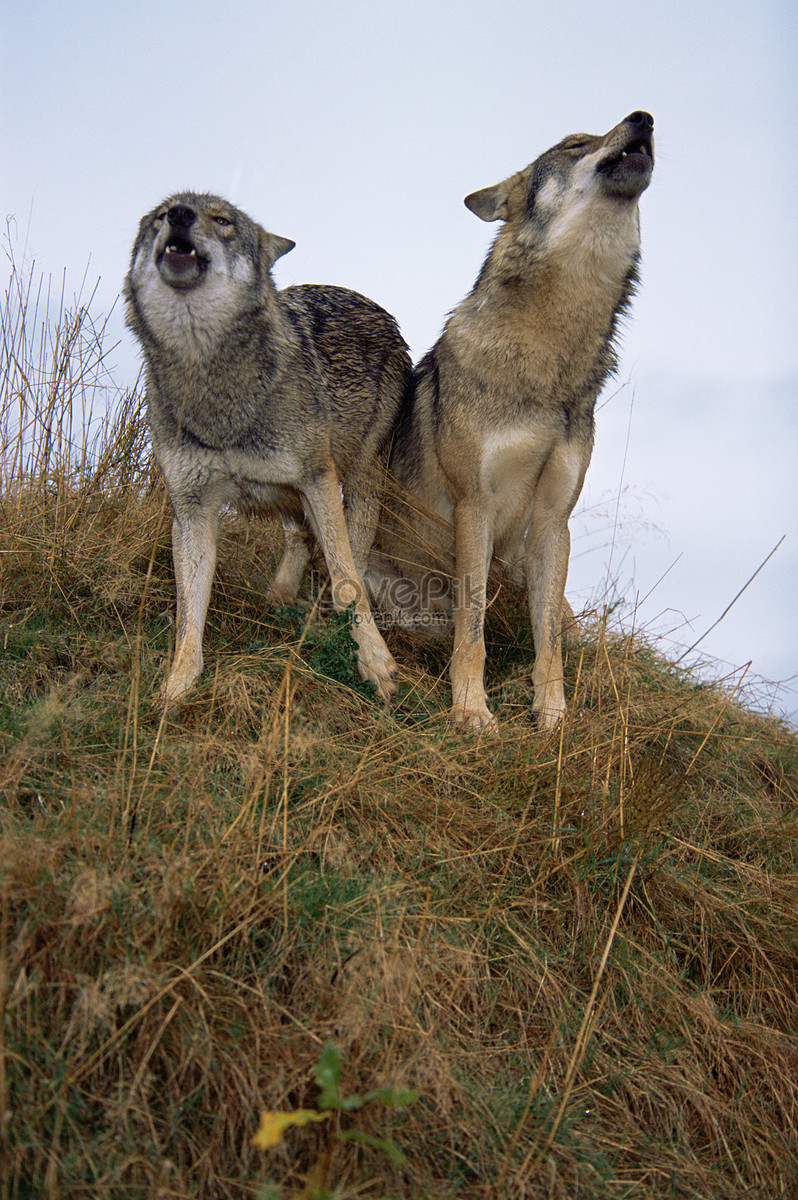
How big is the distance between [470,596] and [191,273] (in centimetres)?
190

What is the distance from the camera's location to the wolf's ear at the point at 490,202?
14.0 ft

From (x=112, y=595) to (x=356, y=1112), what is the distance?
2851mm

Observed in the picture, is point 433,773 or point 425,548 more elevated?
point 425,548

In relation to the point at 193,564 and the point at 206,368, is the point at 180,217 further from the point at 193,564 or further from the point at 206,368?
the point at 193,564

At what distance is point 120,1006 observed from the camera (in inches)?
80.5

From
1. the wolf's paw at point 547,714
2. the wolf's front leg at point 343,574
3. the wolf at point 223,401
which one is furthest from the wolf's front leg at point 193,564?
the wolf's paw at point 547,714

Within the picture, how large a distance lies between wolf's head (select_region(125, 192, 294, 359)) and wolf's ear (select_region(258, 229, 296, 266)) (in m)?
0.12

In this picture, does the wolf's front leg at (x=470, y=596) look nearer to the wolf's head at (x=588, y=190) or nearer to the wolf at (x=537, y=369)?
the wolf at (x=537, y=369)

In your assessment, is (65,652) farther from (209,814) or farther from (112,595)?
(209,814)

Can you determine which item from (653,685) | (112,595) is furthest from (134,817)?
(653,685)

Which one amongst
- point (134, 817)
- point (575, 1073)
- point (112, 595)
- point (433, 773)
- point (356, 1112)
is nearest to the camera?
point (356, 1112)

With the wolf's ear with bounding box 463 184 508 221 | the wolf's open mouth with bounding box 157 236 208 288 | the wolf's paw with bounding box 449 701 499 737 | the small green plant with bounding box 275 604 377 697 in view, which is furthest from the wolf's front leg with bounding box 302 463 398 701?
the wolf's ear with bounding box 463 184 508 221

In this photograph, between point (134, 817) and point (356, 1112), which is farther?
point (134, 817)

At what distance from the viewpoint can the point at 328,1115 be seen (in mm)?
1829
